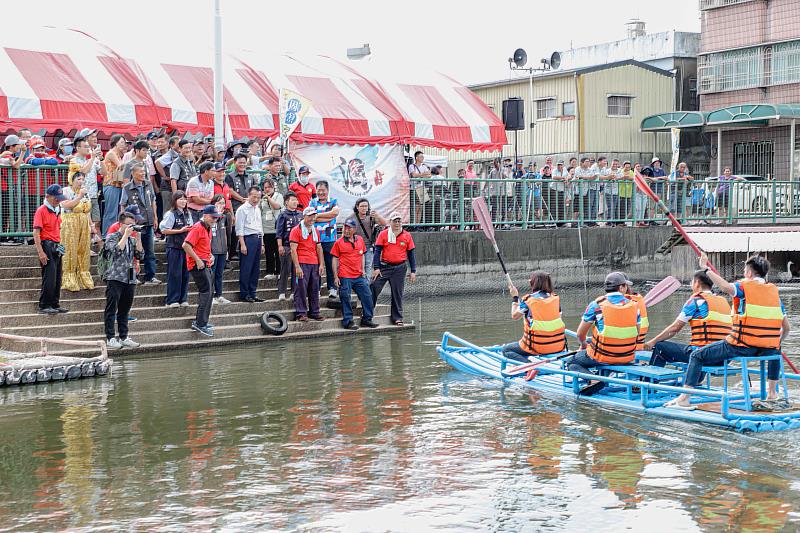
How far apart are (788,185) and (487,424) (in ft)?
70.8

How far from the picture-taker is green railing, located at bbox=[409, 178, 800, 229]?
77.3 ft

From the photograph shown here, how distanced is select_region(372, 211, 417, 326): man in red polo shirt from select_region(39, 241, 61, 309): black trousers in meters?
5.23

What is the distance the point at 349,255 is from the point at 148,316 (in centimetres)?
338

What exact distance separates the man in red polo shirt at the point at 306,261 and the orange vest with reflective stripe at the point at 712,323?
24.6ft

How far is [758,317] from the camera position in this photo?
10.2m

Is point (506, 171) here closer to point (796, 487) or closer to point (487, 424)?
point (487, 424)

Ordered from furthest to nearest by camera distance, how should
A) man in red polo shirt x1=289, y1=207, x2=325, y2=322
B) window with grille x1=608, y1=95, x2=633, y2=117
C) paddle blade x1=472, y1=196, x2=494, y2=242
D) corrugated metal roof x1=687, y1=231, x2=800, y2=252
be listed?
1. window with grille x1=608, y1=95, x2=633, y2=117
2. corrugated metal roof x1=687, y1=231, x2=800, y2=252
3. man in red polo shirt x1=289, y1=207, x2=325, y2=322
4. paddle blade x1=472, y1=196, x2=494, y2=242

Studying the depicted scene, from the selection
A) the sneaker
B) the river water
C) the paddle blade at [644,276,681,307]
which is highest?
the paddle blade at [644,276,681,307]

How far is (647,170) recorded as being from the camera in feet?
90.5

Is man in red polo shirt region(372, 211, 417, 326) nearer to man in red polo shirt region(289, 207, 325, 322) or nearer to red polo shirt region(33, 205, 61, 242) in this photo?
man in red polo shirt region(289, 207, 325, 322)

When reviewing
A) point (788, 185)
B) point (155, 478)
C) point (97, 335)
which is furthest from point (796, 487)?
point (788, 185)

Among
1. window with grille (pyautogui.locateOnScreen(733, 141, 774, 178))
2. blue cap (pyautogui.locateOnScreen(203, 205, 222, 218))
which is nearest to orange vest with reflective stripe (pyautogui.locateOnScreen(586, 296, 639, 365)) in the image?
blue cap (pyautogui.locateOnScreen(203, 205, 222, 218))

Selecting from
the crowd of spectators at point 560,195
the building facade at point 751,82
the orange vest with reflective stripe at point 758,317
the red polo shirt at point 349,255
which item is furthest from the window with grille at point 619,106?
the orange vest with reflective stripe at point 758,317

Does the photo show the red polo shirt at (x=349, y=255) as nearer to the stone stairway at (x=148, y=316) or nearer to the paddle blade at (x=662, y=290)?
the stone stairway at (x=148, y=316)
